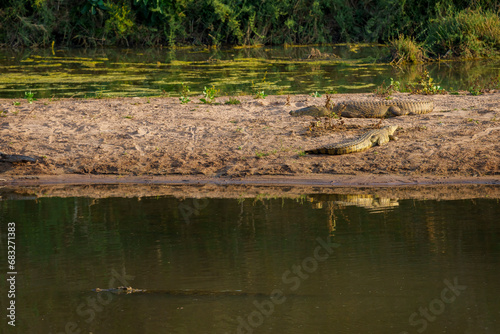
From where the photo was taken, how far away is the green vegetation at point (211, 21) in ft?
75.6

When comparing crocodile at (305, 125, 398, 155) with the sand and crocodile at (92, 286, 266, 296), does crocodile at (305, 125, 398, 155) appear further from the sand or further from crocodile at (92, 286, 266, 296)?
crocodile at (92, 286, 266, 296)

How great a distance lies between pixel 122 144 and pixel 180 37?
15.9 metres

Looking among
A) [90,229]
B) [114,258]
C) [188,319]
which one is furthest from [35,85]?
[188,319]

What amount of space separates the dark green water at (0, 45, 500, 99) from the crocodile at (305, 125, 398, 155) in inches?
156

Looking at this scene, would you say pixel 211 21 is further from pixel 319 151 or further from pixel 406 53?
pixel 319 151

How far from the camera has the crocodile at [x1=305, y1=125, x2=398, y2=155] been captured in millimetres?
8367

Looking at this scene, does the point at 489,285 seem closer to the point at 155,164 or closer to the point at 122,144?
the point at 155,164

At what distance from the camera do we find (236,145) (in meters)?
8.79

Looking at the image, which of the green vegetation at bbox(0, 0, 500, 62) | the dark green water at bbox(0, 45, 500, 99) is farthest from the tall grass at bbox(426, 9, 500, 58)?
the green vegetation at bbox(0, 0, 500, 62)

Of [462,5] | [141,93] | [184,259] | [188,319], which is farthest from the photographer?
[462,5]

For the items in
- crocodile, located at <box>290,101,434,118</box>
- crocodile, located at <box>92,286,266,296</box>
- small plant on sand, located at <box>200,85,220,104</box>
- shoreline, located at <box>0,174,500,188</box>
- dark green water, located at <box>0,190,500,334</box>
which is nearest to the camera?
dark green water, located at <box>0,190,500,334</box>

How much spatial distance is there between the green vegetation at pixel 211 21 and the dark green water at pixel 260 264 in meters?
16.6

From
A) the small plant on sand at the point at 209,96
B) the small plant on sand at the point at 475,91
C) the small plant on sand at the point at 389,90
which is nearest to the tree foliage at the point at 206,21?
the small plant on sand at the point at 389,90

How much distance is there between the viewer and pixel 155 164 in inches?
333
